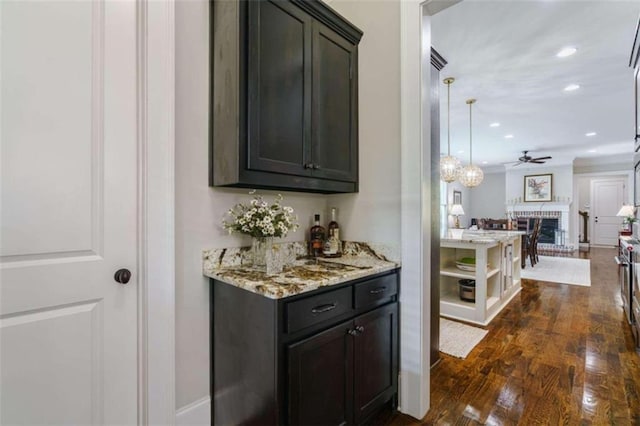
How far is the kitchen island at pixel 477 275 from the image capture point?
304 centimetres

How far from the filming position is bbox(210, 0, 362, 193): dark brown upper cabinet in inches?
53.9

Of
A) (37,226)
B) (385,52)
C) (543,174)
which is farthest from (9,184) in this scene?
(543,174)

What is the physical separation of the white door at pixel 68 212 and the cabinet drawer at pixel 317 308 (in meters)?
0.76

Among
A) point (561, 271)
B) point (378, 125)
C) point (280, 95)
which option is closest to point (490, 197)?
point (561, 271)

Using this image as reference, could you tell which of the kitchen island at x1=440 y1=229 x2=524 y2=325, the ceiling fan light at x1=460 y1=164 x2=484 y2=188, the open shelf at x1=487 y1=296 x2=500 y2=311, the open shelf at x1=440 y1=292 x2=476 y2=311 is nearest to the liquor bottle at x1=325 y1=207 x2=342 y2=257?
the kitchen island at x1=440 y1=229 x2=524 y2=325

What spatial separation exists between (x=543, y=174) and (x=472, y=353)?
28.8ft

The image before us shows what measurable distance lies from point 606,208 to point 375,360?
1190cm

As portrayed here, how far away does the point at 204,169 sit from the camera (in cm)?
155

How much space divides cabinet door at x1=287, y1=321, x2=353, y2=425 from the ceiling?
2665mm

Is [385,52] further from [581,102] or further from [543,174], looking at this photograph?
[543,174]

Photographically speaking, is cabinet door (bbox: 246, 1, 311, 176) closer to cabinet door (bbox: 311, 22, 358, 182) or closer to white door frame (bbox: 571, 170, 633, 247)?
cabinet door (bbox: 311, 22, 358, 182)

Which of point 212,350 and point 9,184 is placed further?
point 212,350

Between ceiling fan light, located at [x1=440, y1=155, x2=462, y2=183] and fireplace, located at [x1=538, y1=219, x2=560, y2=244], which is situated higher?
ceiling fan light, located at [x1=440, y1=155, x2=462, y2=183]

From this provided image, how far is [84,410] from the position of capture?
127cm
